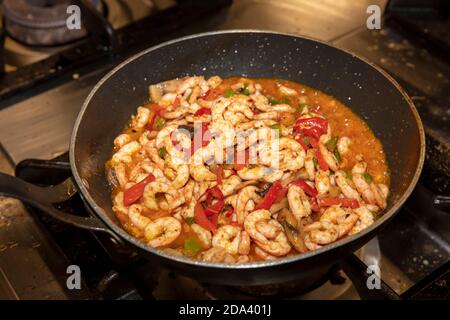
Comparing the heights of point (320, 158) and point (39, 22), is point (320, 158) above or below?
below

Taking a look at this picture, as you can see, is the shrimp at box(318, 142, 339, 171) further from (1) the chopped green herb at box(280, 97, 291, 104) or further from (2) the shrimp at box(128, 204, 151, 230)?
(2) the shrimp at box(128, 204, 151, 230)

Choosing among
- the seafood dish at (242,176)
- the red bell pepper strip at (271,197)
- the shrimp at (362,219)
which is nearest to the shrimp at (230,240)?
the seafood dish at (242,176)

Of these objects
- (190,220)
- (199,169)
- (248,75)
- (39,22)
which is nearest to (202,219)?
(190,220)

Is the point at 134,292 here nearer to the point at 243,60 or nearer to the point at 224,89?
the point at 224,89

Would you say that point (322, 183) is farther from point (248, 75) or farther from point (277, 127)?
point (248, 75)

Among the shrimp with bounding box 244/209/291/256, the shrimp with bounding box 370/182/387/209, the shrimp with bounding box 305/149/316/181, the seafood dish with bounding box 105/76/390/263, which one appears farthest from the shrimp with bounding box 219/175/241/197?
the shrimp with bounding box 370/182/387/209

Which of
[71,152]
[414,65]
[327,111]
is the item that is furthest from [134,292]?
[414,65]

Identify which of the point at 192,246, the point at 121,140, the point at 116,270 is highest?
the point at 121,140

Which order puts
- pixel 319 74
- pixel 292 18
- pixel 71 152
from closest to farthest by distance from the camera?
pixel 71 152, pixel 319 74, pixel 292 18
